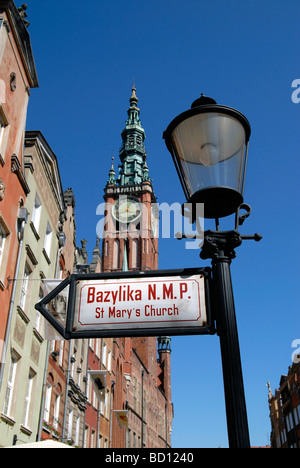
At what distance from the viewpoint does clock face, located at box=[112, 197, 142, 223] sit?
66.5m

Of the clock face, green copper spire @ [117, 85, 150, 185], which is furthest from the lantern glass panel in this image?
green copper spire @ [117, 85, 150, 185]

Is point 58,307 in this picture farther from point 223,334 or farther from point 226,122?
point 226,122

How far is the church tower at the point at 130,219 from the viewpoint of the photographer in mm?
63781

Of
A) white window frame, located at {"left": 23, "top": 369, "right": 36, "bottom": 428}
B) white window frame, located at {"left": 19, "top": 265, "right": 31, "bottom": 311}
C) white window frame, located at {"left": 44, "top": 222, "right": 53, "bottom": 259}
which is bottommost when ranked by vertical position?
white window frame, located at {"left": 23, "top": 369, "right": 36, "bottom": 428}

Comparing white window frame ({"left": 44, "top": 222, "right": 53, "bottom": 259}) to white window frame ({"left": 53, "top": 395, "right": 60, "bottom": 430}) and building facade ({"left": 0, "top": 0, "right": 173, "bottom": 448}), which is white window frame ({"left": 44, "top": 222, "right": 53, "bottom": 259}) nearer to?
building facade ({"left": 0, "top": 0, "right": 173, "bottom": 448})

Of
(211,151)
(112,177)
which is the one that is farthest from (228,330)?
(112,177)

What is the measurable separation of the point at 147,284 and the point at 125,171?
73439mm

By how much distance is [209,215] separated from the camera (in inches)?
123

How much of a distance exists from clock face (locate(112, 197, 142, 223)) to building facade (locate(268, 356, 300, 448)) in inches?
1198

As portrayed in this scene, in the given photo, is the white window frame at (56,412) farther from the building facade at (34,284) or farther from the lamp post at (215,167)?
the lamp post at (215,167)

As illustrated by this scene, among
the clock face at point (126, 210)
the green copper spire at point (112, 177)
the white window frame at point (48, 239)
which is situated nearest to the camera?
the white window frame at point (48, 239)

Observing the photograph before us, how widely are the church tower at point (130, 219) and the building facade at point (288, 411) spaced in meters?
22.9

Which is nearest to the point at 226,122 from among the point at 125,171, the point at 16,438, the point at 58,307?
the point at 58,307

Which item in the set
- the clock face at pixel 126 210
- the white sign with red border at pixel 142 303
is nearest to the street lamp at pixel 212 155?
the white sign with red border at pixel 142 303
